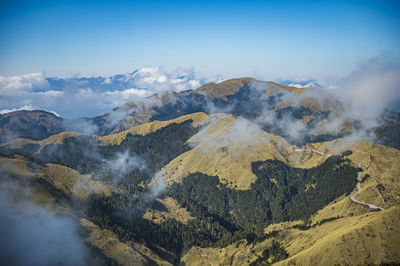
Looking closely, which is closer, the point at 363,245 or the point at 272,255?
the point at 363,245

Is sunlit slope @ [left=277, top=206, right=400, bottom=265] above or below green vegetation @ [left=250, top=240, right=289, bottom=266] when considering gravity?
above

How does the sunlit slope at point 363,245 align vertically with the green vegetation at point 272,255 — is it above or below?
above

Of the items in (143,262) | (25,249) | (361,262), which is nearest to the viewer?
(361,262)

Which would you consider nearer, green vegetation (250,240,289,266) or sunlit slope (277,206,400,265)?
sunlit slope (277,206,400,265)

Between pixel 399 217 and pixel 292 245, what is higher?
pixel 399 217

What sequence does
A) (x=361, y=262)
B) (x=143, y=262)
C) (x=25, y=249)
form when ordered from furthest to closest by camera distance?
(x=143, y=262), (x=25, y=249), (x=361, y=262)

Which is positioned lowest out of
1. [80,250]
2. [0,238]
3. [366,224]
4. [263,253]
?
[263,253]

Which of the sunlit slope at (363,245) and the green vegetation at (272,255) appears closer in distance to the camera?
the sunlit slope at (363,245)

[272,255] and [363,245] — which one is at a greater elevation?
[363,245]

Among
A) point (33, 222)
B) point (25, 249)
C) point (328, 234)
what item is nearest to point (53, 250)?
point (25, 249)

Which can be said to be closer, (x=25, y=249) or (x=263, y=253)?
(x=25, y=249)

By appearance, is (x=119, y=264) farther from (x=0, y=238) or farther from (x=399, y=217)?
(x=399, y=217)
